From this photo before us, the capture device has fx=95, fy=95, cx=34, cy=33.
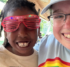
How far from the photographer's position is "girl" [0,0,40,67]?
2.48 feet

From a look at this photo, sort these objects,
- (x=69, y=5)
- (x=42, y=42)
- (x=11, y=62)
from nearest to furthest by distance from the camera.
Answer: (x=69, y=5), (x=11, y=62), (x=42, y=42)

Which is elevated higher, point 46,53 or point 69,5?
point 69,5

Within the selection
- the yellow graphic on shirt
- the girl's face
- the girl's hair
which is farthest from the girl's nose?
the yellow graphic on shirt

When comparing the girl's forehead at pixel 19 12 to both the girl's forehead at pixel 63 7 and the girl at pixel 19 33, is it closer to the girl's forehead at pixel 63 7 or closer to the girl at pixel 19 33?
the girl at pixel 19 33

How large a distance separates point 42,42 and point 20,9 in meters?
0.36

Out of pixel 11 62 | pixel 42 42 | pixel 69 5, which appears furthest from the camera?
pixel 42 42

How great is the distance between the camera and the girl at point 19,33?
29.8 inches

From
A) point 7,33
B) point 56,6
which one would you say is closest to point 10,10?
point 7,33

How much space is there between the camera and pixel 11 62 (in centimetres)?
74

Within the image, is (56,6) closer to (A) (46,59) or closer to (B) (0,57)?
(A) (46,59)

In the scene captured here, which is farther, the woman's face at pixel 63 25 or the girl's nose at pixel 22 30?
the girl's nose at pixel 22 30

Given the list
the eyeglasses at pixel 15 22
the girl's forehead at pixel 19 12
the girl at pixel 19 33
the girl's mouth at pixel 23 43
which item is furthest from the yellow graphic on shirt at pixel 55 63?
the girl's forehead at pixel 19 12

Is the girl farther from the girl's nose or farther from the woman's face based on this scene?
the woman's face

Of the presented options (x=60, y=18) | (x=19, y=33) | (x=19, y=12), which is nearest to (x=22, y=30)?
(x=19, y=33)
